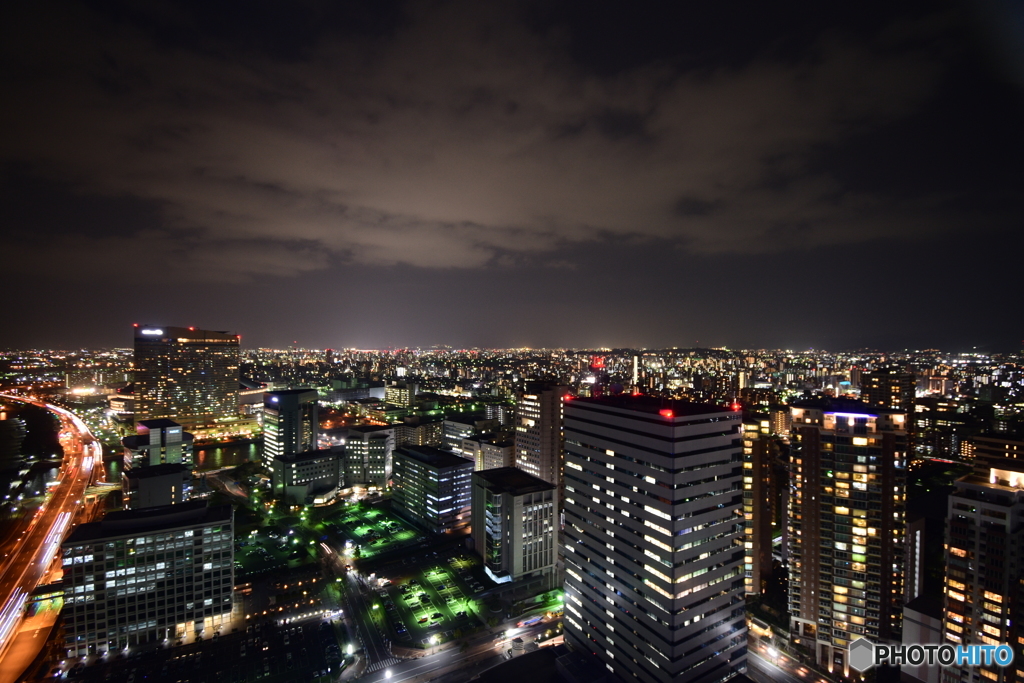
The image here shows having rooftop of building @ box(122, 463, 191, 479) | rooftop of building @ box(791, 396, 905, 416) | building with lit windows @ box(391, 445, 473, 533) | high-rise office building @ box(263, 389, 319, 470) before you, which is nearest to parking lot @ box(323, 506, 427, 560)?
building with lit windows @ box(391, 445, 473, 533)

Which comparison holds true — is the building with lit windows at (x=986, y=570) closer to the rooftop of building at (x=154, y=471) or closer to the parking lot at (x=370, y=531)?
the parking lot at (x=370, y=531)

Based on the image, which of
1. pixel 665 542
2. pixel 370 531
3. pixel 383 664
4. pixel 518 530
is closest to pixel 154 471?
pixel 370 531

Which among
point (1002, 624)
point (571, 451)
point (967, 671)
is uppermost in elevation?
point (571, 451)

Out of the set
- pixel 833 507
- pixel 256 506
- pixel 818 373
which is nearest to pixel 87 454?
pixel 256 506

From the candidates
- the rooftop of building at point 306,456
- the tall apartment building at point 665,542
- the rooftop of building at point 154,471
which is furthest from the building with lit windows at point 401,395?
the tall apartment building at point 665,542

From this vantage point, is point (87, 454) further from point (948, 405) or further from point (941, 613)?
point (948, 405)

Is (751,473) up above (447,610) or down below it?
above
